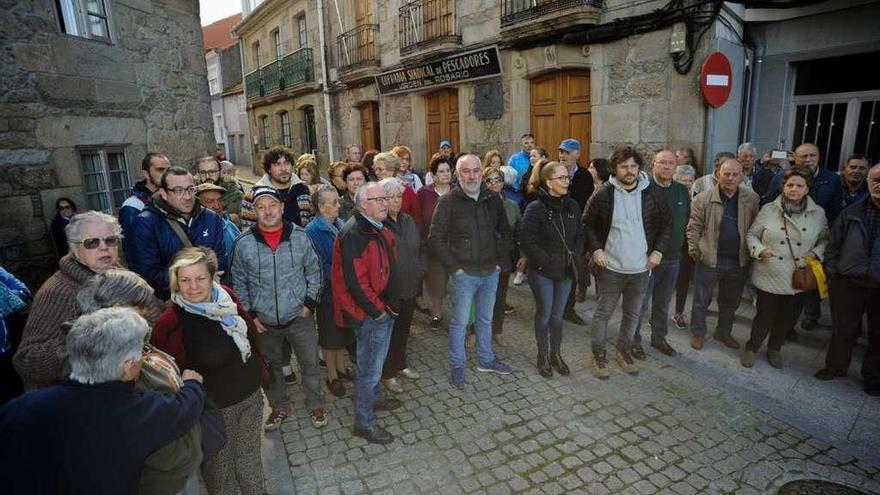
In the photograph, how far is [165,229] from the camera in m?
3.18

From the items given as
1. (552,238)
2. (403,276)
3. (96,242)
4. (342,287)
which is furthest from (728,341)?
(96,242)

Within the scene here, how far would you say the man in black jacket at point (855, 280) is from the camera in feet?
11.9

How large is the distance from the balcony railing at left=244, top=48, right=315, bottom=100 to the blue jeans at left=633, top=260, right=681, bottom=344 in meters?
14.5

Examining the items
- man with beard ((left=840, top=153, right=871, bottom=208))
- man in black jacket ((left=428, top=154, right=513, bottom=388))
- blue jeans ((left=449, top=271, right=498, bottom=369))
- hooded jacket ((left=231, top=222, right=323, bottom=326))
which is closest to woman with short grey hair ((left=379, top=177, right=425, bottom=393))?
man in black jacket ((left=428, top=154, right=513, bottom=388))

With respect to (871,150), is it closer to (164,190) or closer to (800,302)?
(800,302)

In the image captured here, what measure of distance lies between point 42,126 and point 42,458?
4934mm

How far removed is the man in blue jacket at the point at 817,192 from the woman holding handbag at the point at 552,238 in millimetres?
2673

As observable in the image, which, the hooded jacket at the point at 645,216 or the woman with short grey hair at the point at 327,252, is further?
the hooded jacket at the point at 645,216

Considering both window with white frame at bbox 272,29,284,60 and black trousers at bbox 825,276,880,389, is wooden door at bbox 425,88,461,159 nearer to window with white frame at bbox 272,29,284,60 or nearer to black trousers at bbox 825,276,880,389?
black trousers at bbox 825,276,880,389

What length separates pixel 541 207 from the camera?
3.86 metres

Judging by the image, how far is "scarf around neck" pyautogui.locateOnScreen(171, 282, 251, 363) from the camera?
2.31 meters

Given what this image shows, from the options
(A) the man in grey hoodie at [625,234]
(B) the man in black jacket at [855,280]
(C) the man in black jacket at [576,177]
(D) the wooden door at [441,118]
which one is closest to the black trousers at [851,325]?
(B) the man in black jacket at [855,280]

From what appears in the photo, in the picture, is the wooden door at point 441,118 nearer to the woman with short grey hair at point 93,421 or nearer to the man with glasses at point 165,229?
the man with glasses at point 165,229

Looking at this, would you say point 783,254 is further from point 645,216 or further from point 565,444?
point 565,444
